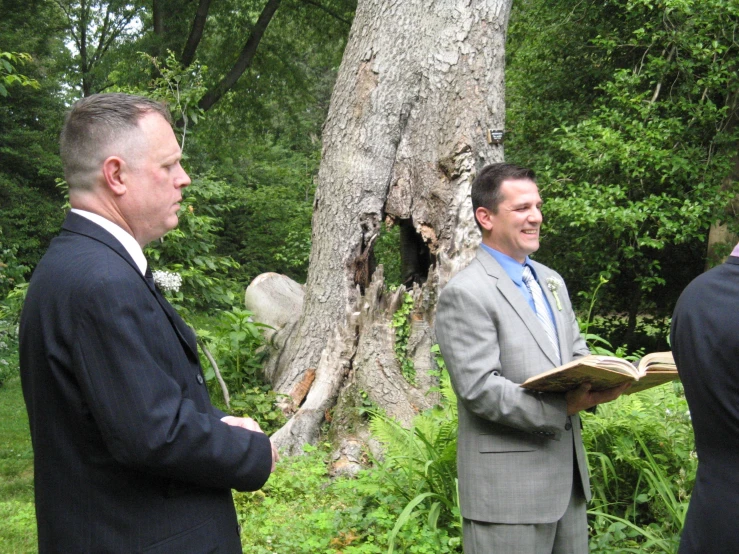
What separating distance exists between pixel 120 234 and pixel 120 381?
416 millimetres

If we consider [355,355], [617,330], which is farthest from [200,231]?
[617,330]

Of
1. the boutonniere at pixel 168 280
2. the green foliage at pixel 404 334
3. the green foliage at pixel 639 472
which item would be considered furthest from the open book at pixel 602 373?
the boutonniere at pixel 168 280

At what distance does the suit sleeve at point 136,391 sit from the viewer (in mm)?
1732

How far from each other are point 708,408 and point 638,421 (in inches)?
97.2

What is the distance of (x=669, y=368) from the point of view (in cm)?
262

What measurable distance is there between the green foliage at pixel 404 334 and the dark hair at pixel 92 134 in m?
4.53

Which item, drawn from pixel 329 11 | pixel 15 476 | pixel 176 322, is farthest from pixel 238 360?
pixel 329 11

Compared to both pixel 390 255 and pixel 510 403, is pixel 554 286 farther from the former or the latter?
pixel 390 255

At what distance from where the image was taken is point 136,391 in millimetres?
1735

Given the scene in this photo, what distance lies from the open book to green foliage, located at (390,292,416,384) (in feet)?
11.7

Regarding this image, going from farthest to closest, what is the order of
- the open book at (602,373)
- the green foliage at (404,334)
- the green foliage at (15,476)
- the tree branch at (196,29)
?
the tree branch at (196,29) < the green foliage at (404,334) < the green foliage at (15,476) < the open book at (602,373)

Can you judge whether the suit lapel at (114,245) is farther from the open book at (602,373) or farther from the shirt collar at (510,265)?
the shirt collar at (510,265)

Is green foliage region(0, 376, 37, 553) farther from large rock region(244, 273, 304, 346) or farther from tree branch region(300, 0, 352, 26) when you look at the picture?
tree branch region(300, 0, 352, 26)

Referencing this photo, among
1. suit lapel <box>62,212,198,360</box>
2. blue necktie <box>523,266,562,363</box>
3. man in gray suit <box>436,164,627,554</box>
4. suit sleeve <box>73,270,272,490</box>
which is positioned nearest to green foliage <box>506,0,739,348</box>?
blue necktie <box>523,266,562,363</box>
